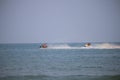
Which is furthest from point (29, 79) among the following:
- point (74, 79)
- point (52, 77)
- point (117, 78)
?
point (117, 78)

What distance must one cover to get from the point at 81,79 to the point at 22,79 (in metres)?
3.79

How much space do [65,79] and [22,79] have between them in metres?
2.77

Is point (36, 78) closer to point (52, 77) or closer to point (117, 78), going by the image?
point (52, 77)

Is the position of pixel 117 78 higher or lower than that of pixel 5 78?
lower

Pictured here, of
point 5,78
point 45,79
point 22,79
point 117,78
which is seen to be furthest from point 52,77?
point 117,78

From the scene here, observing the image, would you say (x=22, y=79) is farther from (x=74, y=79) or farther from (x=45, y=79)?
(x=74, y=79)

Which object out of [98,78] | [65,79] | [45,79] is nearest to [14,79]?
[45,79]

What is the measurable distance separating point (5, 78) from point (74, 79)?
4525mm

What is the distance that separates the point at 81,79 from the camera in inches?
639

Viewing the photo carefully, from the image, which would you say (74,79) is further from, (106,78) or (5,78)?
(5,78)

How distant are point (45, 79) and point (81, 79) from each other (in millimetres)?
2309

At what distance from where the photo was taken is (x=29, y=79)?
53.7 feet

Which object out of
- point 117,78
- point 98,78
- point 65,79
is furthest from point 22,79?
point 117,78

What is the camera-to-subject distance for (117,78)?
16.2 m
